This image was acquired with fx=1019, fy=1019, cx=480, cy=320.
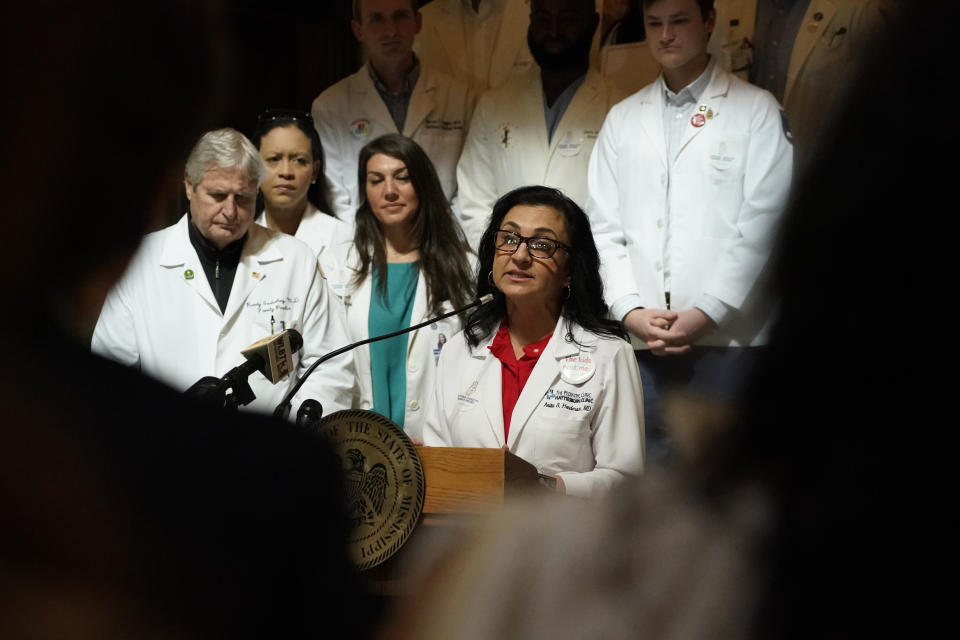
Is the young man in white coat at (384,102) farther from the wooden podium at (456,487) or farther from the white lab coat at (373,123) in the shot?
the wooden podium at (456,487)

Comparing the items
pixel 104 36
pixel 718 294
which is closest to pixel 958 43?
pixel 104 36

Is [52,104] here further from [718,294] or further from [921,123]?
[718,294]

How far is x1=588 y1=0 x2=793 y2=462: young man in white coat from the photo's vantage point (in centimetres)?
333

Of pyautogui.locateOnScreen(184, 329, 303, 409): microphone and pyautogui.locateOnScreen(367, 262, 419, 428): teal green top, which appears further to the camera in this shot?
pyautogui.locateOnScreen(367, 262, 419, 428): teal green top

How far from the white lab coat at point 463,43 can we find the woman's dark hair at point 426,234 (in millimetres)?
381

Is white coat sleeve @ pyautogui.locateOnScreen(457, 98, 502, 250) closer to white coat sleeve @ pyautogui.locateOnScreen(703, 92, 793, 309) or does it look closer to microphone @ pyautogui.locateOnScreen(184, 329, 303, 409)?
white coat sleeve @ pyautogui.locateOnScreen(703, 92, 793, 309)

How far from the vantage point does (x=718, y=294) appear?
3.32 metres

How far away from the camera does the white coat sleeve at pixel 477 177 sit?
3.77 metres

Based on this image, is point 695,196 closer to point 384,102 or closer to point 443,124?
point 443,124

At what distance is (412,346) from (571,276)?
81cm

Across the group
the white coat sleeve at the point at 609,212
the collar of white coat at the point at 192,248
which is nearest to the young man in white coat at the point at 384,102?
the collar of white coat at the point at 192,248

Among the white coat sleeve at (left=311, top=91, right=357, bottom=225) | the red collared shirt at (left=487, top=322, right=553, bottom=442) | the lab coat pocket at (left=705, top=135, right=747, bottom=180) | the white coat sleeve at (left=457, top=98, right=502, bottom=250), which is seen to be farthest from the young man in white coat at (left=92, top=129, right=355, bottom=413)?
the lab coat pocket at (left=705, top=135, right=747, bottom=180)

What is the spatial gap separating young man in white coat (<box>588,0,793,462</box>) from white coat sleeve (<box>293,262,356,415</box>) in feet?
3.10

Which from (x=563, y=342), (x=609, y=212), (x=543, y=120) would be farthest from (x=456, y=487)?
(x=543, y=120)
